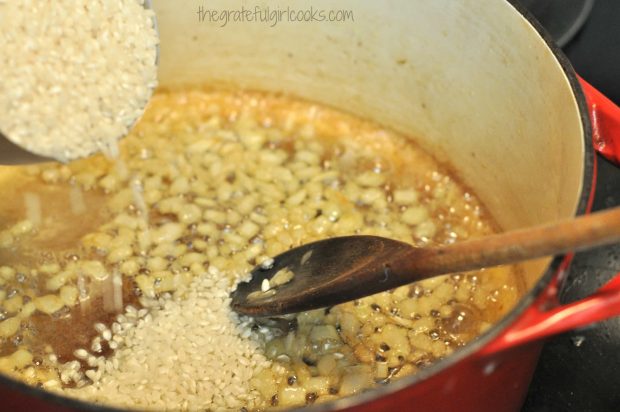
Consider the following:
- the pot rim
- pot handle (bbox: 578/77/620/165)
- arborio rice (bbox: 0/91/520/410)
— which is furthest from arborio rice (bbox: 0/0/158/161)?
pot handle (bbox: 578/77/620/165)

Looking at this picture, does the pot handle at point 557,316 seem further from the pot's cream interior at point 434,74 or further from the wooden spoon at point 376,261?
the pot's cream interior at point 434,74

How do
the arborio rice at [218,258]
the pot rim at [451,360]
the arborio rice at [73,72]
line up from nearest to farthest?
the pot rim at [451,360]
the arborio rice at [73,72]
the arborio rice at [218,258]

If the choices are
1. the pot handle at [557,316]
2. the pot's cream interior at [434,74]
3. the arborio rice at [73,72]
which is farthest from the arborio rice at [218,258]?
the pot handle at [557,316]

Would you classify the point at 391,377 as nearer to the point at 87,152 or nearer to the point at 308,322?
the point at 308,322

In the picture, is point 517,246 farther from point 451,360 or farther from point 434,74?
point 434,74

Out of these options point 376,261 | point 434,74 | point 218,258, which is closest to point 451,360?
point 376,261

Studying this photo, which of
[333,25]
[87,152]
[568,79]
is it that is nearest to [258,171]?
[333,25]
